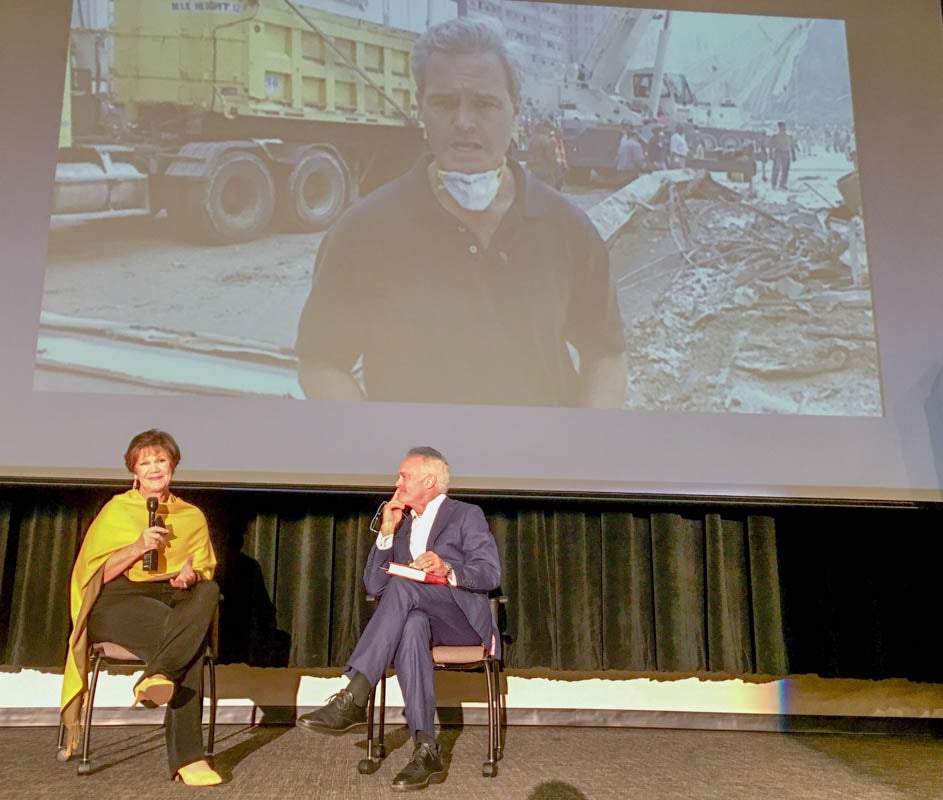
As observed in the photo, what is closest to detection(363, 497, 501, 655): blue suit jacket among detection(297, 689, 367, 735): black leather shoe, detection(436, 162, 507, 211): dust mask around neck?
detection(297, 689, 367, 735): black leather shoe

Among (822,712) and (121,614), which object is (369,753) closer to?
(121,614)

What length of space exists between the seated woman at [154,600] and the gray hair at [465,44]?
1806mm

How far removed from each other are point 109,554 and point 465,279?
1.62 metres

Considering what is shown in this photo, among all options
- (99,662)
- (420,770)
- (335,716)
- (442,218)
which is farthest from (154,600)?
(442,218)

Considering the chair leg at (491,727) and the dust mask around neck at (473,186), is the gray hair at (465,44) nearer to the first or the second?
the dust mask around neck at (473,186)

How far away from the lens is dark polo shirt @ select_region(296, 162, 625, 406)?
3.31 m

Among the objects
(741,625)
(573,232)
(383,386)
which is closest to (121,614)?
(383,386)

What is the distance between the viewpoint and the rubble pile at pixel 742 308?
3.38 metres

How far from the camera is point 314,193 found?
3395 millimetres

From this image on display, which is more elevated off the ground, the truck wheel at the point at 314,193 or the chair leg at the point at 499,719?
the truck wheel at the point at 314,193

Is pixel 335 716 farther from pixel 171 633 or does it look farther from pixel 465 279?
pixel 465 279

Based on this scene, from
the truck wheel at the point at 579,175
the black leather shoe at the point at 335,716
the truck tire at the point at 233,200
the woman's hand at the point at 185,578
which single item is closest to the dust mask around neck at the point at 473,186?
the truck wheel at the point at 579,175

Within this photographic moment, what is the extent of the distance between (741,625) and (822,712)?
540 mm

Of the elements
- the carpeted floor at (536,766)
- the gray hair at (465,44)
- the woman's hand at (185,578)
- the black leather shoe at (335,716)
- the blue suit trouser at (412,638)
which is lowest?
the carpeted floor at (536,766)
